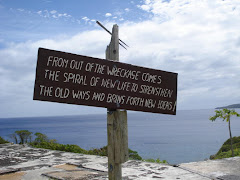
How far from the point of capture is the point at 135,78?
343 cm

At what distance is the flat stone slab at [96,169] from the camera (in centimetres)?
533

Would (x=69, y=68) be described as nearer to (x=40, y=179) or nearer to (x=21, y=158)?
(x=40, y=179)

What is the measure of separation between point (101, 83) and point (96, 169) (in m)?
3.35

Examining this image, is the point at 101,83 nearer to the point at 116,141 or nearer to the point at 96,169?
the point at 116,141

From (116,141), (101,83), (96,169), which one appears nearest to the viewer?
(101,83)

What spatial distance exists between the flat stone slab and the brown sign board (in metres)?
2.33

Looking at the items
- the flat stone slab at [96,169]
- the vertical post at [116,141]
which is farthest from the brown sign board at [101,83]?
the flat stone slab at [96,169]

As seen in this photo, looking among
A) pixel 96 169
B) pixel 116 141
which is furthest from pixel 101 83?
pixel 96 169

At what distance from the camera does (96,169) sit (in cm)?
601

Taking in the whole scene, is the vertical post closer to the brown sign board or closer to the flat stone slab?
the brown sign board

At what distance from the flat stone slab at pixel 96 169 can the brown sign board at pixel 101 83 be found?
2.33 metres

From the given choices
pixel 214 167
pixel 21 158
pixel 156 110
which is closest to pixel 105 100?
pixel 156 110

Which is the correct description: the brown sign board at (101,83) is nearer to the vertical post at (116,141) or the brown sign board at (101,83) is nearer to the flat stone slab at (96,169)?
the vertical post at (116,141)

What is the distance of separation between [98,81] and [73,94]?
0.35 m
